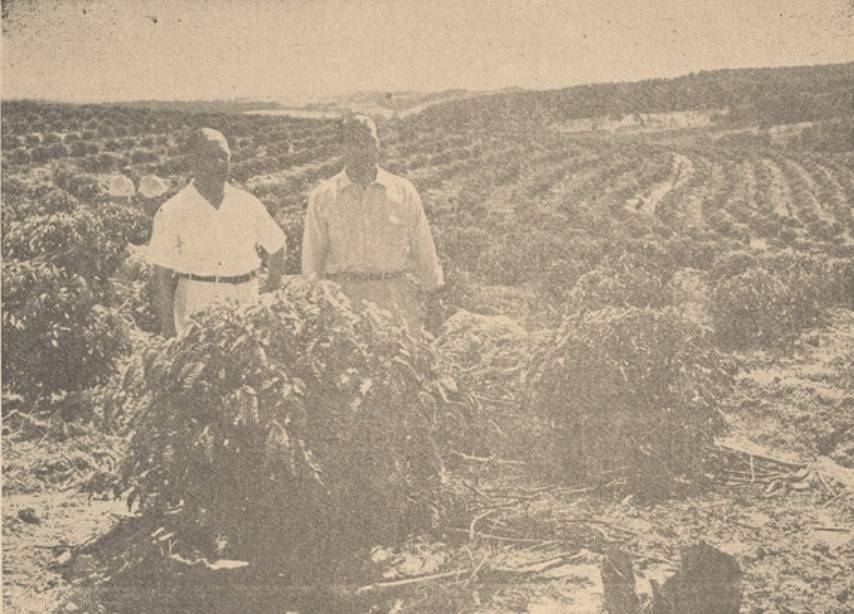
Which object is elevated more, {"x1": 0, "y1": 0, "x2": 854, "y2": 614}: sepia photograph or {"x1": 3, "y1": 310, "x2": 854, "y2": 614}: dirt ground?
{"x1": 0, "y1": 0, "x2": 854, "y2": 614}: sepia photograph

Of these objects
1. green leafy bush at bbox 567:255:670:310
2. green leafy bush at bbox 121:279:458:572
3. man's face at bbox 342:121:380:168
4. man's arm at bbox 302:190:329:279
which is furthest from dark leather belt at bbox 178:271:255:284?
green leafy bush at bbox 567:255:670:310

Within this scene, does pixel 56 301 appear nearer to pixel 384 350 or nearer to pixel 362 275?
→ pixel 362 275

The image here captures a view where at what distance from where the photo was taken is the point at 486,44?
360 centimetres

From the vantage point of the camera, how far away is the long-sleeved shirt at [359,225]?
3061 millimetres

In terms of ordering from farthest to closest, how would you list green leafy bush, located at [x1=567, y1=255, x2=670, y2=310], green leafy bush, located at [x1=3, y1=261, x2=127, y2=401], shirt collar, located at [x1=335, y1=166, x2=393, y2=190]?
green leafy bush, located at [x1=3, y1=261, x2=127, y2=401] → green leafy bush, located at [x1=567, y1=255, x2=670, y2=310] → shirt collar, located at [x1=335, y1=166, x2=393, y2=190]

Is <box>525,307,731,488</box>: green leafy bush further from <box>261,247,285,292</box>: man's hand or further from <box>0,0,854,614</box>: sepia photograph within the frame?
<box>261,247,285,292</box>: man's hand

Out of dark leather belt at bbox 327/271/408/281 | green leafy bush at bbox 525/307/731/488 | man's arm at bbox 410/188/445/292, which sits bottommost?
green leafy bush at bbox 525/307/731/488

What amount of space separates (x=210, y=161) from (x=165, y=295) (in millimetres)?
514

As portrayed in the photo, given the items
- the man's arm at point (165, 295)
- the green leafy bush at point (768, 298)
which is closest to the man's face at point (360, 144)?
the man's arm at point (165, 295)

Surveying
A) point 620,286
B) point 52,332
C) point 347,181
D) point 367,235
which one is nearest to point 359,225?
point 367,235

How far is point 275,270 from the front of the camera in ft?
9.86

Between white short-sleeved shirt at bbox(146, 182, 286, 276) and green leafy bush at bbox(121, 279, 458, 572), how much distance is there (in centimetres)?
34

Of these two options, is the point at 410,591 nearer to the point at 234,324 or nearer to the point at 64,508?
the point at 234,324

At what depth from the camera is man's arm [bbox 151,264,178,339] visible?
2.88 metres
